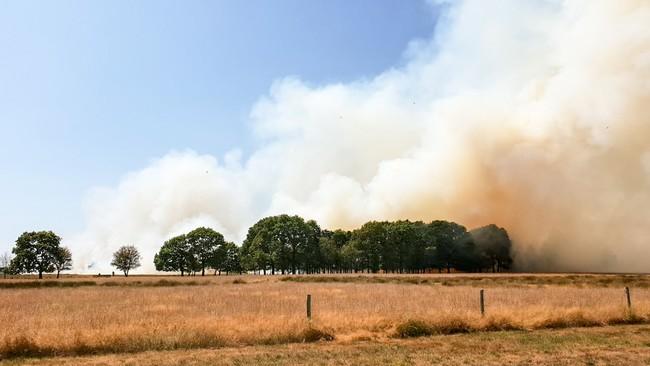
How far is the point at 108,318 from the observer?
2102cm

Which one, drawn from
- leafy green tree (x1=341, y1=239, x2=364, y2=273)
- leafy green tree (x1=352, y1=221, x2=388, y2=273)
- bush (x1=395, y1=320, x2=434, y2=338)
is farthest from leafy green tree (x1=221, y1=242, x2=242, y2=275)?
bush (x1=395, y1=320, x2=434, y2=338)

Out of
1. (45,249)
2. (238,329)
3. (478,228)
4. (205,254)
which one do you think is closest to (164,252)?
(205,254)

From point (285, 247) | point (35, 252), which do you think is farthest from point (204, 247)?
point (35, 252)

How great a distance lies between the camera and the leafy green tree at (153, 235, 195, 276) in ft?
425

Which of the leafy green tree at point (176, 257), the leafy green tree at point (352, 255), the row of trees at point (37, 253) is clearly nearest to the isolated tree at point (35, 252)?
the row of trees at point (37, 253)

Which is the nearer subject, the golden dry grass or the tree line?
the golden dry grass

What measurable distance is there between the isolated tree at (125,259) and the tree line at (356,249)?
89cm

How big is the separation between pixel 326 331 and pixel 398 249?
109002 millimetres

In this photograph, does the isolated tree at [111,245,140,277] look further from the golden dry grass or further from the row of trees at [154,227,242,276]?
the golden dry grass

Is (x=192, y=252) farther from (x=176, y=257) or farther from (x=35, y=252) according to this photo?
(x=35, y=252)

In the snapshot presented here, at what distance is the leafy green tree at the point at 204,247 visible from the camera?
131 m

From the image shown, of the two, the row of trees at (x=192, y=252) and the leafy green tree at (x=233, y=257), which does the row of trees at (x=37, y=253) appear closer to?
the row of trees at (x=192, y=252)

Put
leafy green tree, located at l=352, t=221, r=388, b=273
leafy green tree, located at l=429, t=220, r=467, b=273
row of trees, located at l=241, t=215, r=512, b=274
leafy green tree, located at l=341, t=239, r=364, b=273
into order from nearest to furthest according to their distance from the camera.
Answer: row of trees, located at l=241, t=215, r=512, b=274, leafy green tree, located at l=352, t=221, r=388, b=273, leafy green tree, located at l=341, t=239, r=364, b=273, leafy green tree, located at l=429, t=220, r=467, b=273

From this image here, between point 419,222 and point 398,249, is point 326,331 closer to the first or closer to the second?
point 398,249
